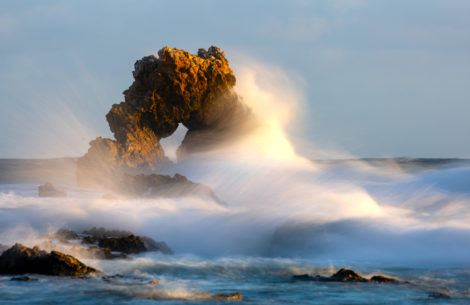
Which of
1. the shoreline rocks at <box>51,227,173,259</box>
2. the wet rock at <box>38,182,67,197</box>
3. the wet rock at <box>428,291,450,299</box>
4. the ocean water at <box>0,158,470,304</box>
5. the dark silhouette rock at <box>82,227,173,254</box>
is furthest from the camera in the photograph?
the wet rock at <box>38,182,67,197</box>

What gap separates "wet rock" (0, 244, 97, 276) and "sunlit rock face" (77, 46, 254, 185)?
44.8ft

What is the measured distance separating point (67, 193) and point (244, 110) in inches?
415

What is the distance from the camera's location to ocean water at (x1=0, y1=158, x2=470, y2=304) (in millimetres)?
10672

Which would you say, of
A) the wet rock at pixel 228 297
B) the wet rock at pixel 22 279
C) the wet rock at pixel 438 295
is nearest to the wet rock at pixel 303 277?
the wet rock at pixel 228 297

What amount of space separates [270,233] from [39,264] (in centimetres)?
907

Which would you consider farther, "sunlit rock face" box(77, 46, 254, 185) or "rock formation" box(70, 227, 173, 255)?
"sunlit rock face" box(77, 46, 254, 185)

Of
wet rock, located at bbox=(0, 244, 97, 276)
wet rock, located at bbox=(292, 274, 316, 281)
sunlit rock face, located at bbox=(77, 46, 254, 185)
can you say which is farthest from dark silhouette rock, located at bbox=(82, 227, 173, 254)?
sunlit rock face, located at bbox=(77, 46, 254, 185)

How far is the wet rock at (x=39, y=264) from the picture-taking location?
11.8 metres

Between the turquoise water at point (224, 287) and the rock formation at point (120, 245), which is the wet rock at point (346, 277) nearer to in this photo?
the turquoise water at point (224, 287)

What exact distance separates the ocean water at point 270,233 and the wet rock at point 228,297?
0.28 metres

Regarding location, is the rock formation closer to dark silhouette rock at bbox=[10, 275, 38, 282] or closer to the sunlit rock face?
dark silhouette rock at bbox=[10, 275, 38, 282]

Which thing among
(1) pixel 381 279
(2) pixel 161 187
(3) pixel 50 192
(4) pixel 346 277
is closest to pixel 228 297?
(4) pixel 346 277

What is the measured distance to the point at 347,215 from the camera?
2053cm

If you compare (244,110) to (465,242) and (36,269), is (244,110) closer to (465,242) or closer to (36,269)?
(465,242)
